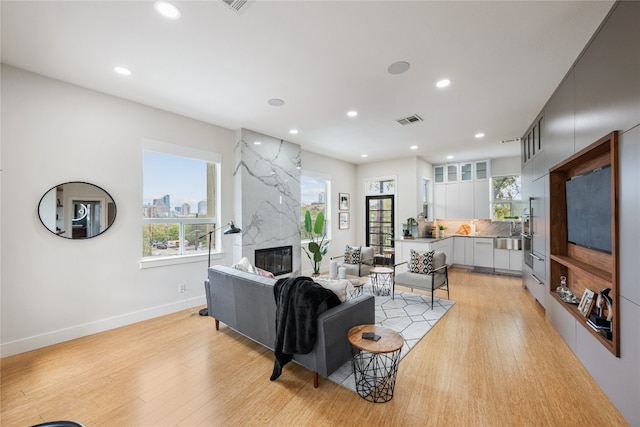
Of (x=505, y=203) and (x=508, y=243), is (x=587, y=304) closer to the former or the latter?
(x=508, y=243)

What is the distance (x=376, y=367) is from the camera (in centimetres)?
252

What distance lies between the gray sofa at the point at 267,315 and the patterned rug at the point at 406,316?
0.58 ft

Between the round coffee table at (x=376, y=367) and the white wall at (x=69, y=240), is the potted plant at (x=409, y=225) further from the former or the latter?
the white wall at (x=69, y=240)

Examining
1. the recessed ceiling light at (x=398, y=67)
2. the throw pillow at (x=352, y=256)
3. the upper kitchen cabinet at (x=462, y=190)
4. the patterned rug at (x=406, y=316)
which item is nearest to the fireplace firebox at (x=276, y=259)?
the throw pillow at (x=352, y=256)

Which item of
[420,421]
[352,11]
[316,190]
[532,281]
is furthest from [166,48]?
[532,281]

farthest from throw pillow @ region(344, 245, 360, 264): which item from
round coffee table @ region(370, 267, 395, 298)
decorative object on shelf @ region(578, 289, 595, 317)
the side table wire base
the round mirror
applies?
the round mirror

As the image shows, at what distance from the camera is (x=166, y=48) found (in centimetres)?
245

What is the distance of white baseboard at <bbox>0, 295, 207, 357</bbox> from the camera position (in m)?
2.76

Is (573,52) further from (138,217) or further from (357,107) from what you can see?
(138,217)

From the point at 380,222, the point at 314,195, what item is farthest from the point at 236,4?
the point at 380,222

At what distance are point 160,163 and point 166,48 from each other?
1930mm

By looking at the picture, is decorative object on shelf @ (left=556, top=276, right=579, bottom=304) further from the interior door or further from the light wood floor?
the interior door

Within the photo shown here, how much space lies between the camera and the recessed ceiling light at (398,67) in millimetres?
2676

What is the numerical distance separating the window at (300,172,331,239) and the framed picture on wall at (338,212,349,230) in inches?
18.2
